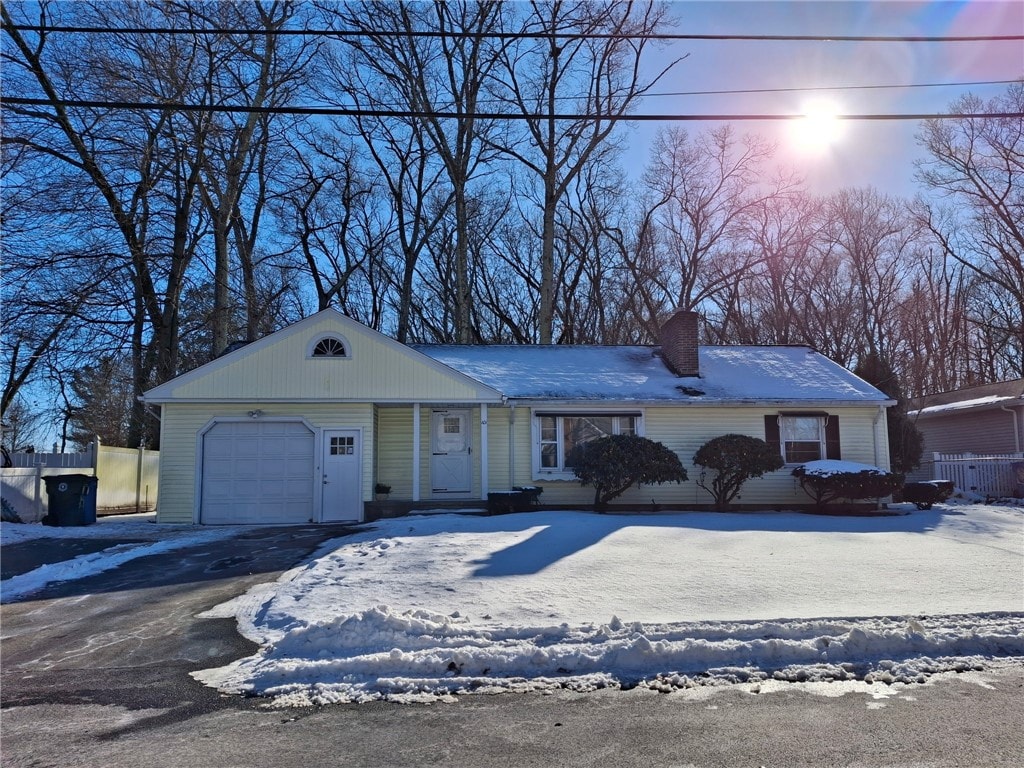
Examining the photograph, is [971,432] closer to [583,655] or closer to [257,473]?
[257,473]

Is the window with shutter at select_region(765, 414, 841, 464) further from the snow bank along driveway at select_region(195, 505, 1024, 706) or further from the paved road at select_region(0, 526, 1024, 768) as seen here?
the paved road at select_region(0, 526, 1024, 768)

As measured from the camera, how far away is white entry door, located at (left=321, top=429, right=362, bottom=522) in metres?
15.8

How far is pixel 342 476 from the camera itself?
15898mm

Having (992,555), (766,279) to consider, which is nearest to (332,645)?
A: (992,555)

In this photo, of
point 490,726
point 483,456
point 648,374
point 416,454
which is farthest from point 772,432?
point 490,726

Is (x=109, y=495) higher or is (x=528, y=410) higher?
(x=528, y=410)

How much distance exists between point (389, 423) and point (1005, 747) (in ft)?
46.3

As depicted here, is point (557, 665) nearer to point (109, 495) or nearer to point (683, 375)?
point (683, 375)

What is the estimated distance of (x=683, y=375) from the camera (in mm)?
19172

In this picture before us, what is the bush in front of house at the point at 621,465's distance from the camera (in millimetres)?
15320

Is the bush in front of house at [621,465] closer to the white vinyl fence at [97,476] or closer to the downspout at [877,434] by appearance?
the downspout at [877,434]

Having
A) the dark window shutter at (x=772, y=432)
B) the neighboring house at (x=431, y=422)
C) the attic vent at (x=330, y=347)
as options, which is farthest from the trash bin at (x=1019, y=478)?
the attic vent at (x=330, y=347)

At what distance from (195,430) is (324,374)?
→ 311 cm

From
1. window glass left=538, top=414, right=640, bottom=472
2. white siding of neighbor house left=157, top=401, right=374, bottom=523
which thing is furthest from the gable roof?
window glass left=538, top=414, right=640, bottom=472
